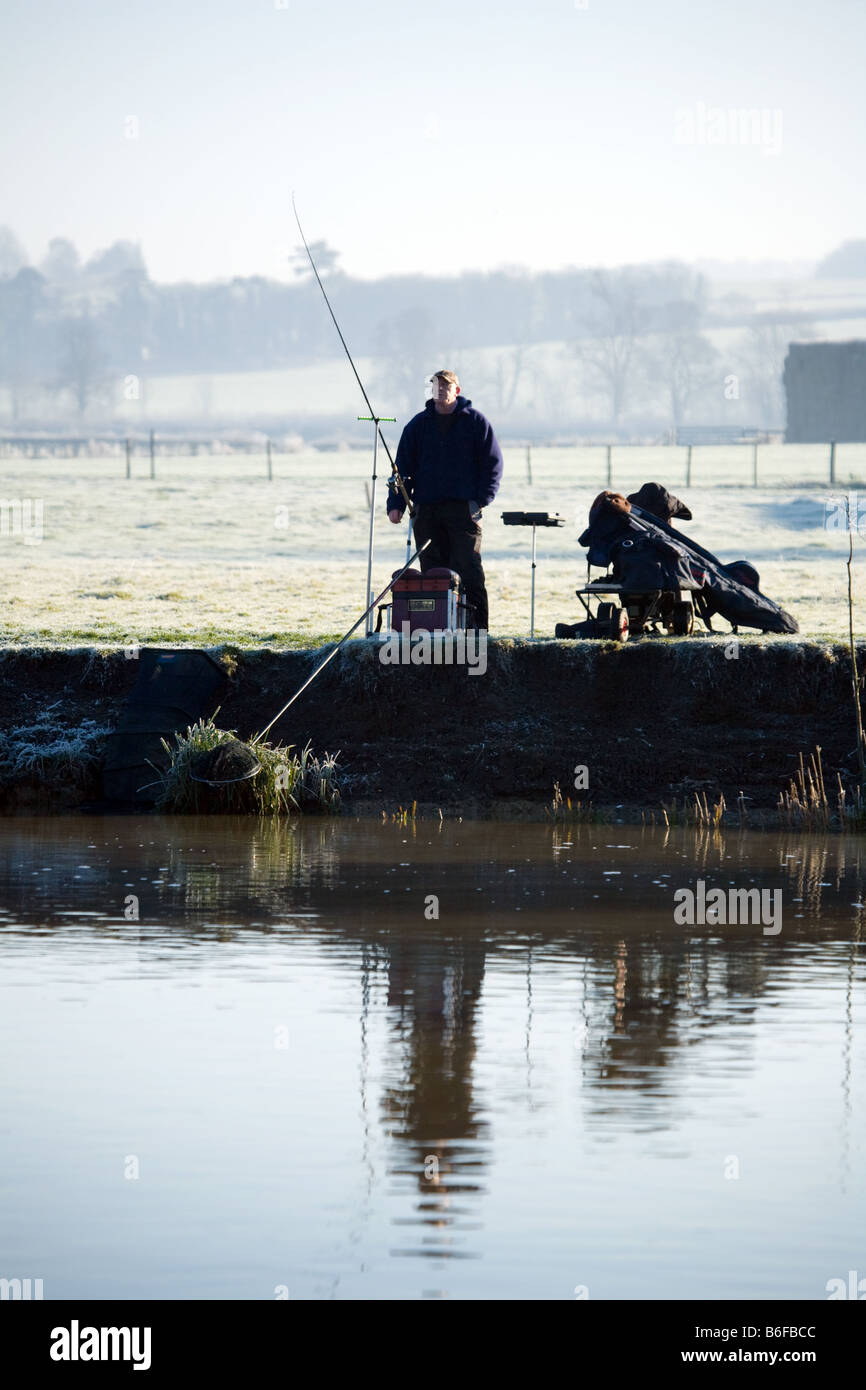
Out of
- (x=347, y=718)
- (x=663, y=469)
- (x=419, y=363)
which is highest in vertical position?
(x=419, y=363)

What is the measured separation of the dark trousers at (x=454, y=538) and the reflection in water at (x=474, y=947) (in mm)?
2431

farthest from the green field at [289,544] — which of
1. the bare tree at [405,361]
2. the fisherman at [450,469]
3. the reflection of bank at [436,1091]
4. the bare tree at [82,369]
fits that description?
the bare tree at [82,369]

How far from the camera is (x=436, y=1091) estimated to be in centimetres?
788

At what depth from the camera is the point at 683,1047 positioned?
8.50 metres

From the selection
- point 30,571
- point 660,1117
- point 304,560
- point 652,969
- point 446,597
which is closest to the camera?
point 660,1117

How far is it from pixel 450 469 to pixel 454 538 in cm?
57

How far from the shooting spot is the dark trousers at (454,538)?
16.8 meters

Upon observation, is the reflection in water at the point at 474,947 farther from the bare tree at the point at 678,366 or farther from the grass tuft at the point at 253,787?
the bare tree at the point at 678,366

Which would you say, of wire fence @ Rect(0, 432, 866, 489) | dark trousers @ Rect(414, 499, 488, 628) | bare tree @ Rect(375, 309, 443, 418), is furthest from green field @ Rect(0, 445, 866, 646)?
bare tree @ Rect(375, 309, 443, 418)

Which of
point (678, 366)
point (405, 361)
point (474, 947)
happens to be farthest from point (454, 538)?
point (405, 361)

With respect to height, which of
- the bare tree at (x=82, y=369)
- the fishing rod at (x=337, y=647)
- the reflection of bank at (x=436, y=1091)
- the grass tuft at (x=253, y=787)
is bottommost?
the reflection of bank at (x=436, y=1091)

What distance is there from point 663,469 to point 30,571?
39.5 meters
